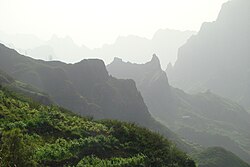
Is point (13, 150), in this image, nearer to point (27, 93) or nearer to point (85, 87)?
point (27, 93)

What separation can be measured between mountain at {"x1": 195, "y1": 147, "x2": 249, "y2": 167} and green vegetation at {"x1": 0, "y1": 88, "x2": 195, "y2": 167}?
252 ft

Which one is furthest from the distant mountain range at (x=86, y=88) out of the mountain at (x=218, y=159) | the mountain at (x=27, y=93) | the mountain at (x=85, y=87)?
the mountain at (x=27, y=93)

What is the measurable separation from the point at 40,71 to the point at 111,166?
130596 millimetres

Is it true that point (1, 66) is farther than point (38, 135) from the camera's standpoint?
Yes

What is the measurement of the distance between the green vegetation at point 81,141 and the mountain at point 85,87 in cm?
10170

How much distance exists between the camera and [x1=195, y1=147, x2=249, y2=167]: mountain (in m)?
108

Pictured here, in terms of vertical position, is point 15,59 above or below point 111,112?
above

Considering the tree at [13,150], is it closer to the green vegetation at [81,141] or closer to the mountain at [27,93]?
the green vegetation at [81,141]

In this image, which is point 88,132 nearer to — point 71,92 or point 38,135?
point 38,135

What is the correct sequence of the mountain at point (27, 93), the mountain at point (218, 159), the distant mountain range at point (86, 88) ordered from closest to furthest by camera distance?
the mountain at point (27, 93), the mountain at point (218, 159), the distant mountain range at point (86, 88)

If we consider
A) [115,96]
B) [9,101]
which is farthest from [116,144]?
[115,96]

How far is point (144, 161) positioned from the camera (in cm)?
3022

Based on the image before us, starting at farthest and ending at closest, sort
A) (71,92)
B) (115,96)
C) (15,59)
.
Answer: (115,96) < (15,59) < (71,92)

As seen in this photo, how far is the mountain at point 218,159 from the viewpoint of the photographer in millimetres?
107750
